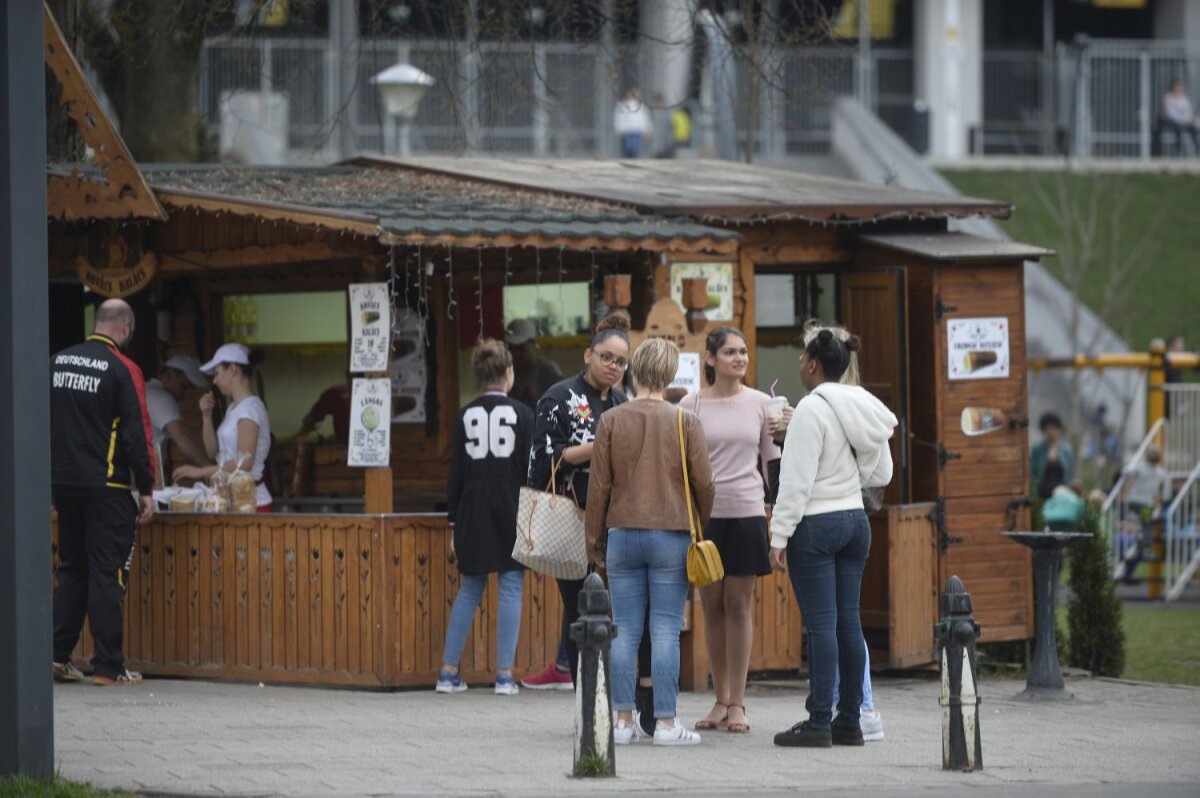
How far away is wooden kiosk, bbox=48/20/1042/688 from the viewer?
11.3 metres

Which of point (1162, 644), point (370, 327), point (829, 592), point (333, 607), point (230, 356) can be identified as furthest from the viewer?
point (1162, 644)

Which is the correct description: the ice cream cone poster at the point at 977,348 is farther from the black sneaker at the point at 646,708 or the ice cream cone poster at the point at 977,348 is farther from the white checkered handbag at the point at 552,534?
the black sneaker at the point at 646,708

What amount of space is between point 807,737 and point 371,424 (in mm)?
3453

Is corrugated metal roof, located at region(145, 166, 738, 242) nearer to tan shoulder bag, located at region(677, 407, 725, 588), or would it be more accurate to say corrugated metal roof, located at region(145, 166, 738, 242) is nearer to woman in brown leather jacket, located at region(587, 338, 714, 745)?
woman in brown leather jacket, located at region(587, 338, 714, 745)

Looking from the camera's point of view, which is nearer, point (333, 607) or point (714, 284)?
point (333, 607)

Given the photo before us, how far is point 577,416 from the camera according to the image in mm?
9570

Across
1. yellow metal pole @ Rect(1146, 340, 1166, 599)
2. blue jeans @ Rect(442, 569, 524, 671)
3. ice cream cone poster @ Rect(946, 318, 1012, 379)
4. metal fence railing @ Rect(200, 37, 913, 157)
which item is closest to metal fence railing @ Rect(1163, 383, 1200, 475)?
yellow metal pole @ Rect(1146, 340, 1166, 599)

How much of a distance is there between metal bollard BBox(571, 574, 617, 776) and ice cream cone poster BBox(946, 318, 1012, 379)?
16.0ft

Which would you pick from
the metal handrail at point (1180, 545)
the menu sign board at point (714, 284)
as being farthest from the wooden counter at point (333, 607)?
the metal handrail at point (1180, 545)

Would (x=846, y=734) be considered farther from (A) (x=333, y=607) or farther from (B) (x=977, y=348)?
(B) (x=977, y=348)

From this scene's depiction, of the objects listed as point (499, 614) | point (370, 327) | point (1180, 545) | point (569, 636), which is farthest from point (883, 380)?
point (1180, 545)

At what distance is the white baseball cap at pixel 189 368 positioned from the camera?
13.5m

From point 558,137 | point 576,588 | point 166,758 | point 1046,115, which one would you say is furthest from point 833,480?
point 1046,115

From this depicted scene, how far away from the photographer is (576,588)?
9.87 metres
